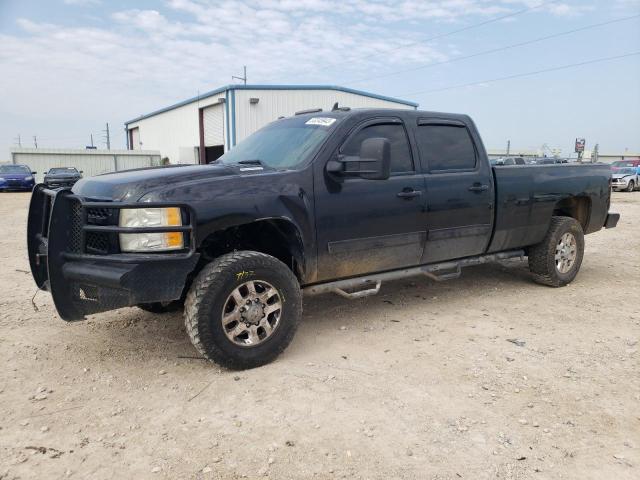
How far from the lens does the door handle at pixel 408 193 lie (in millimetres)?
4352

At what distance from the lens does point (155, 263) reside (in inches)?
127

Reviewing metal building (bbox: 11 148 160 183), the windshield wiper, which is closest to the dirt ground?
the windshield wiper

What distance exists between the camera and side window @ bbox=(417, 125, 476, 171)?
4.70m

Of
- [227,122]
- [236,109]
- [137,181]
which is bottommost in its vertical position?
[137,181]

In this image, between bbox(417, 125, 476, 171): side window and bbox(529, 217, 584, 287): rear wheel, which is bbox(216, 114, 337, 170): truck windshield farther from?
bbox(529, 217, 584, 287): rear wheel

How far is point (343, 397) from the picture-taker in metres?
3.18

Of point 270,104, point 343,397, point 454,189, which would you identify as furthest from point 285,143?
point 270,104

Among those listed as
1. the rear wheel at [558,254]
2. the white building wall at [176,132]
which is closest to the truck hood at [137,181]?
the rear wheel at [558,254]

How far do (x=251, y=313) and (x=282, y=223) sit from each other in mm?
736

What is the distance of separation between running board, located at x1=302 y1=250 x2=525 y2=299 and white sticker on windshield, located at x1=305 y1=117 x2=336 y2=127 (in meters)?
1.34

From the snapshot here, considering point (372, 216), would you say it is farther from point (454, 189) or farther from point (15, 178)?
point (15, 178)

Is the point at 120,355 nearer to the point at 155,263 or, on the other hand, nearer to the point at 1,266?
the point at 155,263

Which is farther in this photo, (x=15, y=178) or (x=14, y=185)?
(x=14, y=185)

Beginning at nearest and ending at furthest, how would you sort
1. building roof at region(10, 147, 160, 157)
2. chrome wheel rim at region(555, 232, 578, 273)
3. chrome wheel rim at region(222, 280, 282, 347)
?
chrome wheel rim at region(222, 280, 282, 347), chrome wheel rim at region(555, 232, 578, 273), building roof at region(10, 147, 160, 157)
